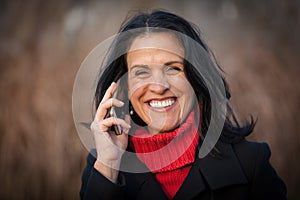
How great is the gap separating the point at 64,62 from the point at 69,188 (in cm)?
88

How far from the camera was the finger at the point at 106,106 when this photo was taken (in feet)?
4.27

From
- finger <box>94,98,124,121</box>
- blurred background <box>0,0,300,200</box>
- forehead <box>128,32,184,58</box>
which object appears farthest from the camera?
blurred background <box>0,0,300,200</box>

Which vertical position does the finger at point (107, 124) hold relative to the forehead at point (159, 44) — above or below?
below

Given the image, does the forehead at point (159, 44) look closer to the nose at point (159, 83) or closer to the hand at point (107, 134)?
the nose at point (159, 83)

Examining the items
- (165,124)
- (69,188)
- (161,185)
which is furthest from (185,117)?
(69,188)

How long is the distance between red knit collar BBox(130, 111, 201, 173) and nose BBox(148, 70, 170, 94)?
135 millimetres

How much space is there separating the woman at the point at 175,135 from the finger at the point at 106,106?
8cm

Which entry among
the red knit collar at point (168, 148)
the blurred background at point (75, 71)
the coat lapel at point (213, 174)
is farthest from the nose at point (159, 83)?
the blurred background at point (75, 71)

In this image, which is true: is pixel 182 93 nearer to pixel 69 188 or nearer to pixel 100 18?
pixel 69 188

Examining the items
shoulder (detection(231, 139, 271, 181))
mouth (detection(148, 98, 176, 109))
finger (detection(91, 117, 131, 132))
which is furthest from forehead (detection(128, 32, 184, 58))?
shoulder (detection(231, 139, 271, 181))

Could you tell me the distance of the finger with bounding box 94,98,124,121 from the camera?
4.27 ft

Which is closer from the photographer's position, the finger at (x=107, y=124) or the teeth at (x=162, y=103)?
the finger at (x=107, y=124)

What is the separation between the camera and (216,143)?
1.52 meters

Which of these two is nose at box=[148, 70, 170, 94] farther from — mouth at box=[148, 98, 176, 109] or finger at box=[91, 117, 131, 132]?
finger at box=[91, 117, 131, 132]
